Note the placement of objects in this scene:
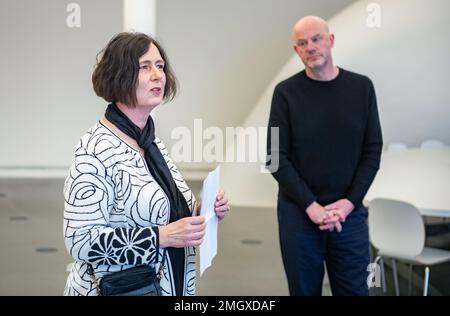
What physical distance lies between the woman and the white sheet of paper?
0.21ft

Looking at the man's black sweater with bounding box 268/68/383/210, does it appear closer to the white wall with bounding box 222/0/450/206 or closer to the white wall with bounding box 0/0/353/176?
the white wall with bounding box 222/0/450/206

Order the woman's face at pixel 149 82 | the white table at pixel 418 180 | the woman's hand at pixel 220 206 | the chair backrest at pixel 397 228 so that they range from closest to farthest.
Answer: the woman's face at pixel 149 82
the woman's hand at pixel 220 206
the chair backrest at pixel 397 228
the white table at pixel 418 180

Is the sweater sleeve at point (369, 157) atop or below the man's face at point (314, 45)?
below

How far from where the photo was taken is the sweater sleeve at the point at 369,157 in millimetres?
3100

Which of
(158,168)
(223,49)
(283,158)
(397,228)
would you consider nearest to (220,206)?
(158,168)

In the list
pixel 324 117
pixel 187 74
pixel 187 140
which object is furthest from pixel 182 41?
pixel 324 117

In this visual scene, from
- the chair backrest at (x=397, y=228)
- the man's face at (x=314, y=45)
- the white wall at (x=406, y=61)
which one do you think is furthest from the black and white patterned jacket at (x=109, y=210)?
the white wall at (x=406, y=61)

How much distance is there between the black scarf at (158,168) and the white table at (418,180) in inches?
118

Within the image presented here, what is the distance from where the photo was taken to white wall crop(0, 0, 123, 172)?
1125 centimetres

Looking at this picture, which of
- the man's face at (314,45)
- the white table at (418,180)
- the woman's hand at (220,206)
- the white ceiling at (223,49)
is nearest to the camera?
the woman's hand at (220,206)

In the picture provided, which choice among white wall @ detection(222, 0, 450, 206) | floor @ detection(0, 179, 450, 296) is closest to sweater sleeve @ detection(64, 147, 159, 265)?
floor @ detection(0, 179, 450, 296)

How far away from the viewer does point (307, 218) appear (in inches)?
123

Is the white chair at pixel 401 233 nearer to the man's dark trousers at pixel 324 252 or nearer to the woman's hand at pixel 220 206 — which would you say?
the man's dark trousers at pixel 324 252

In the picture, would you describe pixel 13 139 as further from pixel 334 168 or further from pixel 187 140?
pixel 334 168
